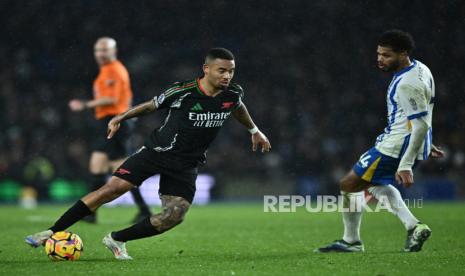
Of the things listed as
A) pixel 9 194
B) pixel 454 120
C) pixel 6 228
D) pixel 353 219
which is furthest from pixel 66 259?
pixel 454 120

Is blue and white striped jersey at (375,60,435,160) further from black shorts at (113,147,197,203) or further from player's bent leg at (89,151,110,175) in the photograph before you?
player's bent leg at (89,151,110,175)

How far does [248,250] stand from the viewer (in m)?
7.66

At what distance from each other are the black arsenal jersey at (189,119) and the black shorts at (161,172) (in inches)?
3.5

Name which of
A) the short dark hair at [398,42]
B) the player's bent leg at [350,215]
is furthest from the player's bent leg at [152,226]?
the short dark hair at [398,42]

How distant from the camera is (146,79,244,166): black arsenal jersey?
22.3 feet

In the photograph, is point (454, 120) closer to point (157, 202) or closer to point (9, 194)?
point (157, 202)

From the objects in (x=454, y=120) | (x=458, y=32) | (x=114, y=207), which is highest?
(x=458, y=32)

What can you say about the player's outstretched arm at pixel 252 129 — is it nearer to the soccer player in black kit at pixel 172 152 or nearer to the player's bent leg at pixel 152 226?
the soccer player in black kit at pixel 172 152

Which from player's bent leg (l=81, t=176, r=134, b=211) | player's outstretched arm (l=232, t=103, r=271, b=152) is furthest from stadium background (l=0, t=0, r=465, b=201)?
player's bent leg (l=81, t=176, r=134, b=211)

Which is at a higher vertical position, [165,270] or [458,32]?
[458,32]

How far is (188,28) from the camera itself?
15086 millimetres

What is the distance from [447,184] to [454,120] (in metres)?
1.58

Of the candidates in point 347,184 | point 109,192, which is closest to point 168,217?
point 109,192

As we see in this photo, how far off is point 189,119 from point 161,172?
0.53 m
